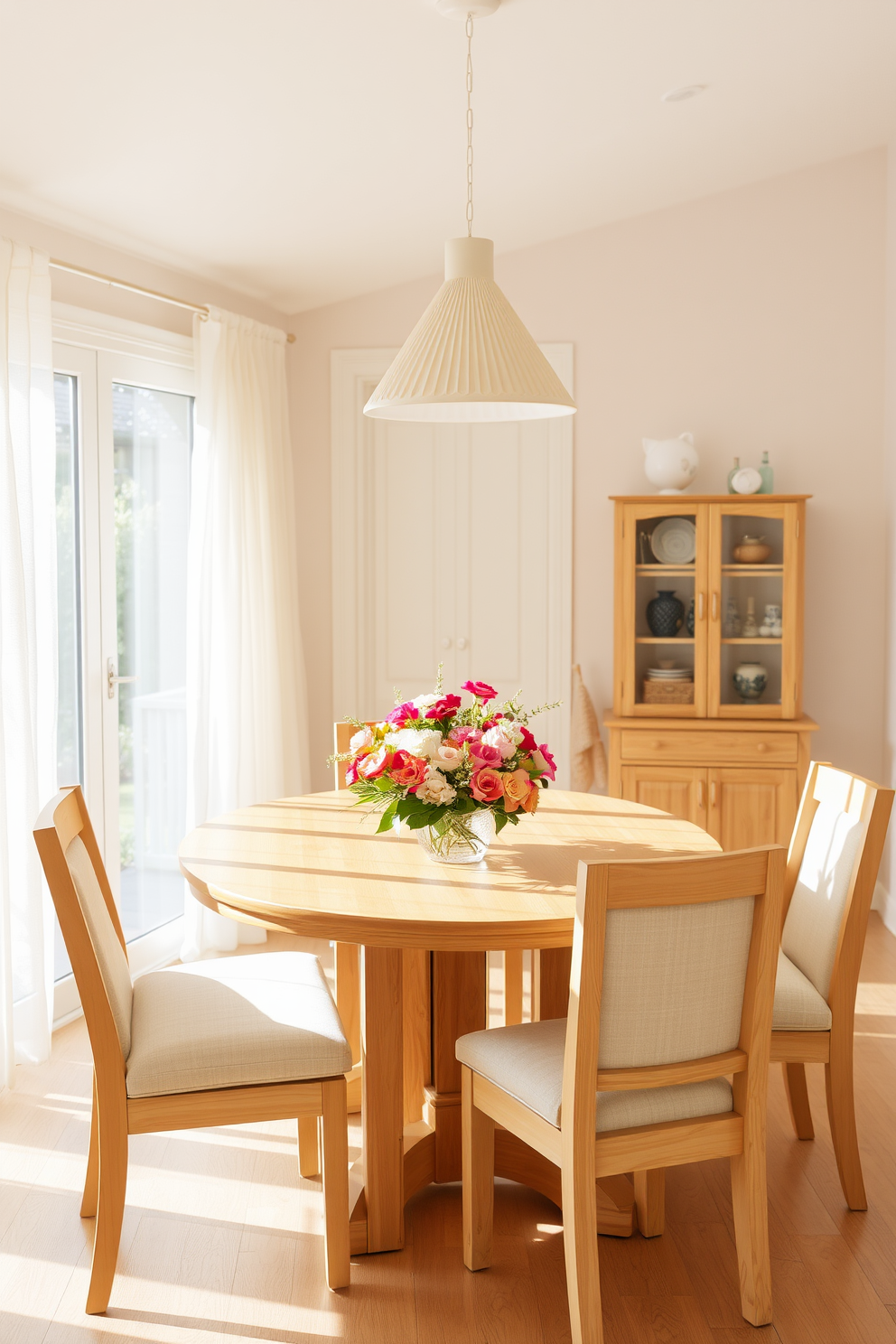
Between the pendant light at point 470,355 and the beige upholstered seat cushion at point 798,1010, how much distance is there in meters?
1.26

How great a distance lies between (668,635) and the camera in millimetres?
4398

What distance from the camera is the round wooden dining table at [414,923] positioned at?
2.02 m

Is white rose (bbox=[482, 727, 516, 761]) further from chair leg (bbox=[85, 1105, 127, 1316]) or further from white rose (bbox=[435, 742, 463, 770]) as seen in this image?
chair leg (bbox=[85, 1105, 127, 1316])

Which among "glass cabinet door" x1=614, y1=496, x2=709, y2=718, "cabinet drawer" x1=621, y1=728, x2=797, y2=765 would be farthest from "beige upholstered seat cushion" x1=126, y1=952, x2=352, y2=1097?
"glass cabinet door" x1=614, y1=496, x2=709, y2=718

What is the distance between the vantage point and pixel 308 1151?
2.52 meters

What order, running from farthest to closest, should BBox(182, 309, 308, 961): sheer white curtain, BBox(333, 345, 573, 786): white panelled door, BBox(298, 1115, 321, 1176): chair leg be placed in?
BBox(333, 345, 573, 786): white panelled door
BBox(182, 309, 308, 961): sheer white curtain
BBox(298, 1115, 321, 1176): chair leg

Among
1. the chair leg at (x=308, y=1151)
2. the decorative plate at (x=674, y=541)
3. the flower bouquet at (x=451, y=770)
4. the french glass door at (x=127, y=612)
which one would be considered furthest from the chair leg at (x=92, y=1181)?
the decorative plate at (x=674, y=541)

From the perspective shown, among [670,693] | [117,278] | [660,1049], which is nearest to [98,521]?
[117,278]

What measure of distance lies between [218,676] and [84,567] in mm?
688

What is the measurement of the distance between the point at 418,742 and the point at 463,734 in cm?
10

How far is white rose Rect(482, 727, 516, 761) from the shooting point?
224 cm

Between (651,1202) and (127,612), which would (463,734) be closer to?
(651,1202)

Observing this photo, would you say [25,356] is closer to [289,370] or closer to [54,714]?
[54,714]

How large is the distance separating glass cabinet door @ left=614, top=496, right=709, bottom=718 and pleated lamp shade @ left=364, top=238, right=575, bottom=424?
2.10 m
